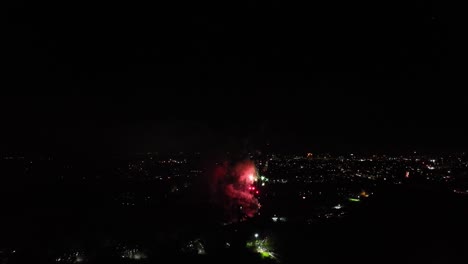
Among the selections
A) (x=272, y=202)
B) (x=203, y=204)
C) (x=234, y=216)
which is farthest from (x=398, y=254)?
(x=203, y=204)

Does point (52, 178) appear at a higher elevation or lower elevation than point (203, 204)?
lower

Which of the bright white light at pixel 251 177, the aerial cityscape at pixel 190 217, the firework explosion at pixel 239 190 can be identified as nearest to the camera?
the aerial cityscape at pixel 190 217

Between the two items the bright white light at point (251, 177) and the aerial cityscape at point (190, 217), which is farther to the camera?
the bright white light at point (251, 177)

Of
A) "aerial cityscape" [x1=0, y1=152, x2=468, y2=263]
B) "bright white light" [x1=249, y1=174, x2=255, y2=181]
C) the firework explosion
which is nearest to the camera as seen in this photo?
"aerial cityscape" [x1=0, y1=152, x2=468, y2=263]

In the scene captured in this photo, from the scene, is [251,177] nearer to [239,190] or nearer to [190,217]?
[239,190]

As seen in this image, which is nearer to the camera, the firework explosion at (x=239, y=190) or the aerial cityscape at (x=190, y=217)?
the aerial cityscape at (x=190, y=217)

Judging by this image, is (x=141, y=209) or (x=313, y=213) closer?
(x=313, y=213)

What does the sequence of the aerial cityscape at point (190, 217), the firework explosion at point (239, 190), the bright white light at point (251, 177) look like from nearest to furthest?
1. the aerial cityscape at point (190, 217)
2. the firework explosion at point (239, 190)
3. the bright white light at point (251, 177)

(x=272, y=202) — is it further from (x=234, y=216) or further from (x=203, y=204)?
(x=203, y=204)

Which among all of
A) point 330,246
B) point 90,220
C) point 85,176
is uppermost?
point 330,246
